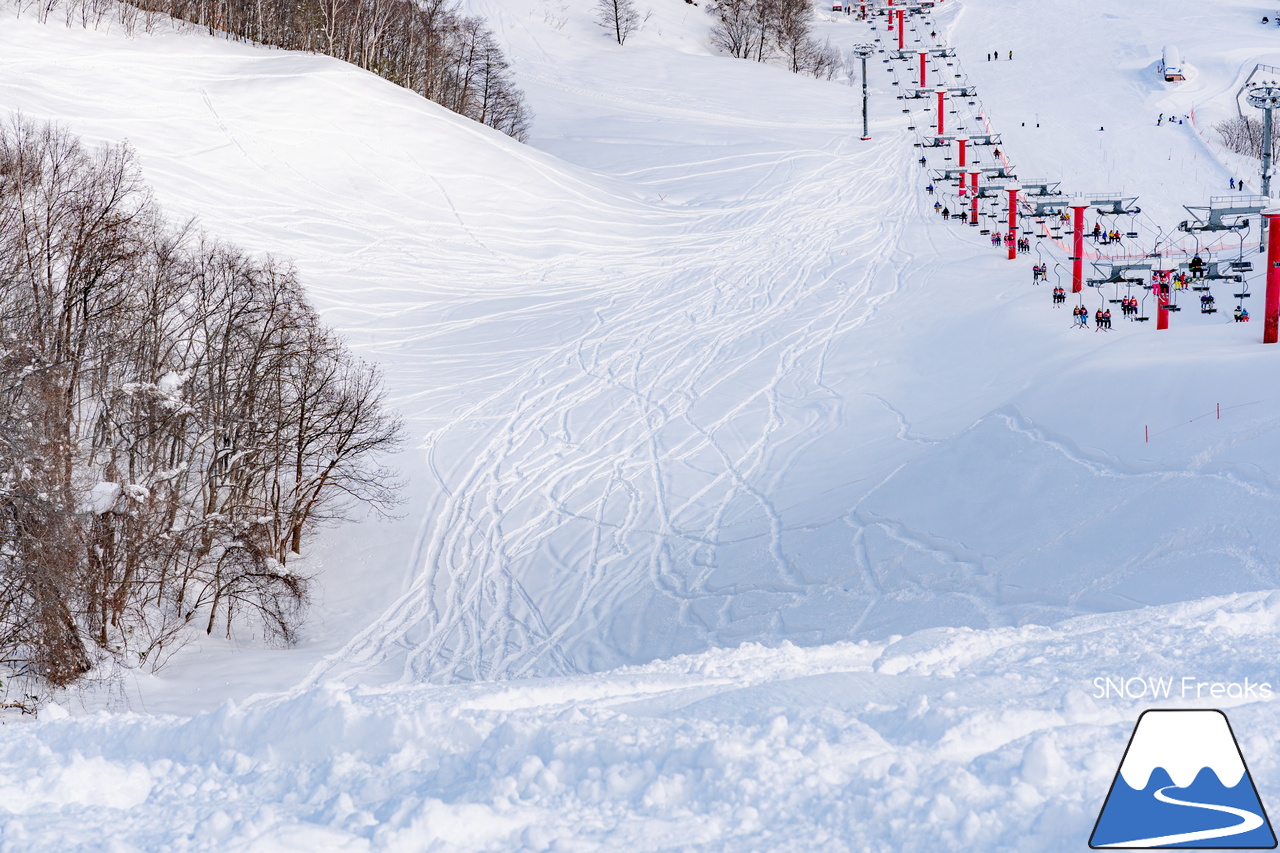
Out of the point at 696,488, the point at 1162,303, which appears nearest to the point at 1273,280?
the point at 1162,303

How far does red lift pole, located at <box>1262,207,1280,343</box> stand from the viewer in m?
17.0

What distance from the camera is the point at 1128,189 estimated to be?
45.9 metres

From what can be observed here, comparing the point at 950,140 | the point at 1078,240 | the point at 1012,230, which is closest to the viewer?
the point at 1078,240

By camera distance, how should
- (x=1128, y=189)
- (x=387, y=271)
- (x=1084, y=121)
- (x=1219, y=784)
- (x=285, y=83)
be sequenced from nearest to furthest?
1. (x=1219, y=784)
2. (x=387, y=271)
3. (x=285, y=83)
4. (x=1128, y=189)
5. (x=1084, y=121)

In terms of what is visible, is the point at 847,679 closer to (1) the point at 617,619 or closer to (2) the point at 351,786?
(2) the point at 351,786

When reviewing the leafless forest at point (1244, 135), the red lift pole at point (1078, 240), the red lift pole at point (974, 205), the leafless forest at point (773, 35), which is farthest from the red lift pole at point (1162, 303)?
the leafless forest at point (773, 35)

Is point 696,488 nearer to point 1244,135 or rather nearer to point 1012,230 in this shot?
point 1012,230

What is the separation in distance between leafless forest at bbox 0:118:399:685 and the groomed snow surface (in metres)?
1.04

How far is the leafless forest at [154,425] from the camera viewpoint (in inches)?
642

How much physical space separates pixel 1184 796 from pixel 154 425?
17.6m

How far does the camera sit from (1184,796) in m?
5.09

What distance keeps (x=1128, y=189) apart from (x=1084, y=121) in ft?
33.3

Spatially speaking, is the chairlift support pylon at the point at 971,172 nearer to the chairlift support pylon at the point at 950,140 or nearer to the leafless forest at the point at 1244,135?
the chairlift support pylon at the point at 950,140

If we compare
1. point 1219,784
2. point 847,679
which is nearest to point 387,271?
point 847,679
